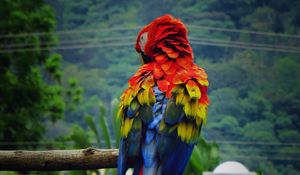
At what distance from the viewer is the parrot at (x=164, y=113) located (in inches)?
63.2

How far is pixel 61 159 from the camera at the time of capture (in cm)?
190

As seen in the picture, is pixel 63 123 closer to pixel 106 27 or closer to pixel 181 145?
pixel 106 27

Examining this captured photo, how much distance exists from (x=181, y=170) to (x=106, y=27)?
8.00 meters

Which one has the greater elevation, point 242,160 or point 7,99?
point 7,99

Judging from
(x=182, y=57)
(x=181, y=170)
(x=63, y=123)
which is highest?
(x=182, y=57)

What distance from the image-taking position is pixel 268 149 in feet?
23.9

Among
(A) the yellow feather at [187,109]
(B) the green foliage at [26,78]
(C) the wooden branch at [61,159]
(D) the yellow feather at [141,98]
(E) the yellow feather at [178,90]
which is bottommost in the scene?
(B) the green foliage at [26,78]

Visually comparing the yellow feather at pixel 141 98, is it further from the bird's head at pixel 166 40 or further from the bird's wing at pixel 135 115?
the bird's head at pixel 166 40

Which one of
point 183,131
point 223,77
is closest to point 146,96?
point 183,131

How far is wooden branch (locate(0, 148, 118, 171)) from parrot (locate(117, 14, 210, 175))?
18 cm

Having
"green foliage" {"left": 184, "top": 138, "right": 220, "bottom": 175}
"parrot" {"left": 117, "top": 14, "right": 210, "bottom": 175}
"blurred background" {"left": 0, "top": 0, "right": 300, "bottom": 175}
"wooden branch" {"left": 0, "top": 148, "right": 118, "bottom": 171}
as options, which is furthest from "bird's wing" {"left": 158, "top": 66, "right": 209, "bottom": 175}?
"blurred background" {"left": 0, "top": 0, "right": 300, "bottom": 175}

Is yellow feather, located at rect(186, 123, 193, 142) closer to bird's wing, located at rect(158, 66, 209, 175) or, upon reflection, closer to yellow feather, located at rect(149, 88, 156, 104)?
bird's wing, located at rect(158, 66, 209, 175)

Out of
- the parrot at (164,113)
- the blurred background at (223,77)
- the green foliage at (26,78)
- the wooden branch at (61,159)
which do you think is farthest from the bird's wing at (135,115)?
the green foliage at (26,78)

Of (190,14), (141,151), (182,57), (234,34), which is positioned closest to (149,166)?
(141,151)
